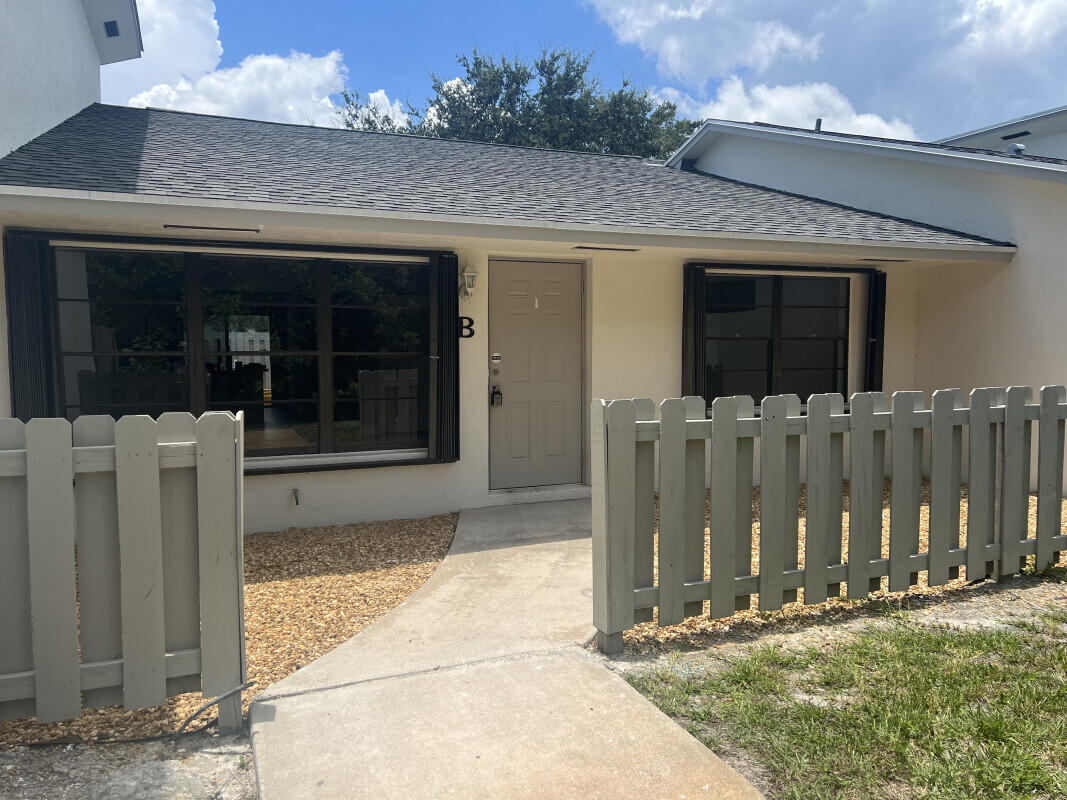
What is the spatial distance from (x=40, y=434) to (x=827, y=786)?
274 centimetres

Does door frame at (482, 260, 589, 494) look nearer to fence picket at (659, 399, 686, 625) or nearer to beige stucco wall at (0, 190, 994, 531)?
beige stucco wall at (0, 190, 994, 531)

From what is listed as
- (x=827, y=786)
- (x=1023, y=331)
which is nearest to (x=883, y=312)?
(x=1023, y=331)

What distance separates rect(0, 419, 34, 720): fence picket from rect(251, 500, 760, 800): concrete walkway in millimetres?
781

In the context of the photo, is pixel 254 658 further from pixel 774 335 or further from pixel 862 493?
pixel 774 335

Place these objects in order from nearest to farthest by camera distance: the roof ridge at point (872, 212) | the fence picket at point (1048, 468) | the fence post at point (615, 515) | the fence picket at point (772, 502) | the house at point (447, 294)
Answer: the fence post at point (615, 515), the fence picket at point (772, 502), the fence picket at point (1048, 468), the house at point (447, 294), the roof ridge at point (872, 212)

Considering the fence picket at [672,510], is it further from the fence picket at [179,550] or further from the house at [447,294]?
the house at [447,294]

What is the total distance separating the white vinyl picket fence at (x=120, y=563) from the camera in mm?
2391

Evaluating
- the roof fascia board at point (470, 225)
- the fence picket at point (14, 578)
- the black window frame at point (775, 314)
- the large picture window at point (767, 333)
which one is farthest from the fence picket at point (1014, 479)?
the fence picket at point (14, 578)

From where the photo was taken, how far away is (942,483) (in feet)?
12.8

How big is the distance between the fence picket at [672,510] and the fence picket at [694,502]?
0.12 ft

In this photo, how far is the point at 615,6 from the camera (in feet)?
81.5

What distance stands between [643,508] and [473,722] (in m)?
1.17

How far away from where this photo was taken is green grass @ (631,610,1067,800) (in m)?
2.26

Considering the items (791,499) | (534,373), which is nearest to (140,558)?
(791,499)
